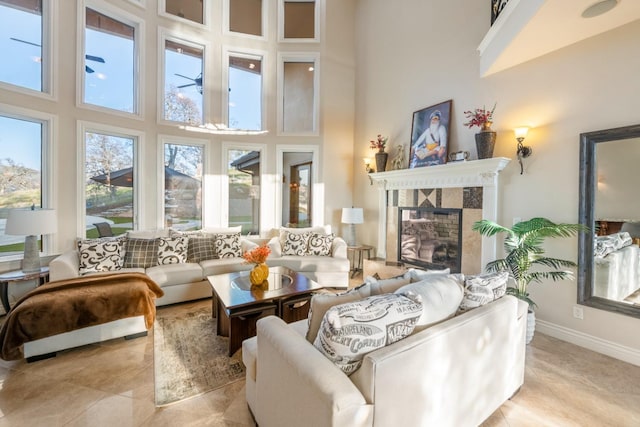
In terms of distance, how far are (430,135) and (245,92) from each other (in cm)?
354

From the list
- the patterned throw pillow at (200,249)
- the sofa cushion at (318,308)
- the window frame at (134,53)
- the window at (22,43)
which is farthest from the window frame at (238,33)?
the sofa cushion at (318,308)

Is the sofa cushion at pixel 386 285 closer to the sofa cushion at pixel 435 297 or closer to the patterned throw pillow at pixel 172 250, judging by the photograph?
the sofa cushion at pixel 435 297

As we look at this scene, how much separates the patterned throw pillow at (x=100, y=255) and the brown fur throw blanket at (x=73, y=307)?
35.2 inches

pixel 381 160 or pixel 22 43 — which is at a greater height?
pixel 22 43

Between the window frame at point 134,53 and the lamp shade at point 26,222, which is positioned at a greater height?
the window frame at point 134,53

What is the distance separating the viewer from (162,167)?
471 centimetres

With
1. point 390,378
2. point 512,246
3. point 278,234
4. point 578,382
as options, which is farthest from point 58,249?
point 578,382

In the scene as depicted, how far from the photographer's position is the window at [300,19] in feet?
18.4

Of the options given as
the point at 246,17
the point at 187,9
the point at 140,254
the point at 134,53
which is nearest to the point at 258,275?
the point at 140,254

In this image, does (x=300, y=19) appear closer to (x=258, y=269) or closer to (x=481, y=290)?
(x=258, y=269)

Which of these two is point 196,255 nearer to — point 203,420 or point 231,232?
point 231,232

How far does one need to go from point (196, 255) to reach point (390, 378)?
3.63m

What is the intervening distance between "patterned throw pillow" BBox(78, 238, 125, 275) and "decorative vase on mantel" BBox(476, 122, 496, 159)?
4713mm

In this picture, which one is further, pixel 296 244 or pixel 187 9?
pixel 187 9
